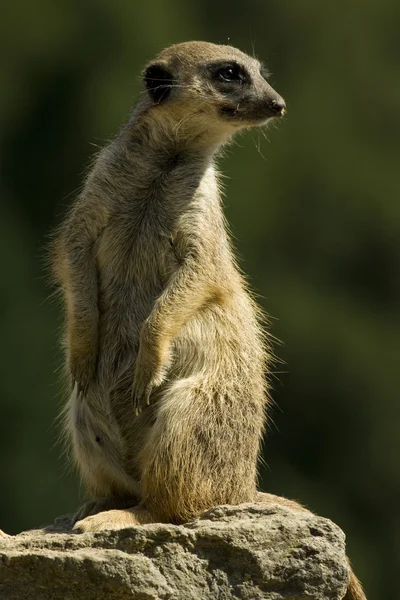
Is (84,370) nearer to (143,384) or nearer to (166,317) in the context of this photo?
(143,384)

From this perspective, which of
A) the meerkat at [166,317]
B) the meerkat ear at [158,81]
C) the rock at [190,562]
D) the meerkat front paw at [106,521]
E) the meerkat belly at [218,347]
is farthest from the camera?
the meerkat ear at [158,81]

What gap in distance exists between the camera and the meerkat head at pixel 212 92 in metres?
7.66

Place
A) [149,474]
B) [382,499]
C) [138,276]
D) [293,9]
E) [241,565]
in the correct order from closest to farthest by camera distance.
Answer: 1. [241,565]
2. [149,474]
3. [138,276]
4. [382,499]
5. [293,9]

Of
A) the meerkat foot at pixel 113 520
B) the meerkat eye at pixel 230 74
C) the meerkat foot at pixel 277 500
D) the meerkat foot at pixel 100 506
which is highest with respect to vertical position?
the meerkat eye at pixel 230 74

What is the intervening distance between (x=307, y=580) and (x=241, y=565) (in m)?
0.27

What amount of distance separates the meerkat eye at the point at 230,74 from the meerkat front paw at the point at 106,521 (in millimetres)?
2336

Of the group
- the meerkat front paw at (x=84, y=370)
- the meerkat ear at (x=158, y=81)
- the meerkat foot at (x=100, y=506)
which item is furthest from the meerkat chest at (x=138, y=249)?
the meerkat foot at (x=100, y=506)

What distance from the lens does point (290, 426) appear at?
19594 mm

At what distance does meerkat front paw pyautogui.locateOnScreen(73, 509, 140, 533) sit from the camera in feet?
21.4

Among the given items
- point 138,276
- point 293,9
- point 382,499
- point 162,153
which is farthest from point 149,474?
point 293,9

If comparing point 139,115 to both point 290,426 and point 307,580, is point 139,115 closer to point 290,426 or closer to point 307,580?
point 307,580

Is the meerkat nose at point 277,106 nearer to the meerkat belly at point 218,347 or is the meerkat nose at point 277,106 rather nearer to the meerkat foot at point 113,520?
the meerkat belly at point 218,347

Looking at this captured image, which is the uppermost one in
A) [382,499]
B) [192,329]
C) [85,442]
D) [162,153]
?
[162,153]

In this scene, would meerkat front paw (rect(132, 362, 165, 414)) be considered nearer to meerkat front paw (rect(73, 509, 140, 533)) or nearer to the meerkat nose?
meerkat front paw (rect(73, 509, 140, 533))
